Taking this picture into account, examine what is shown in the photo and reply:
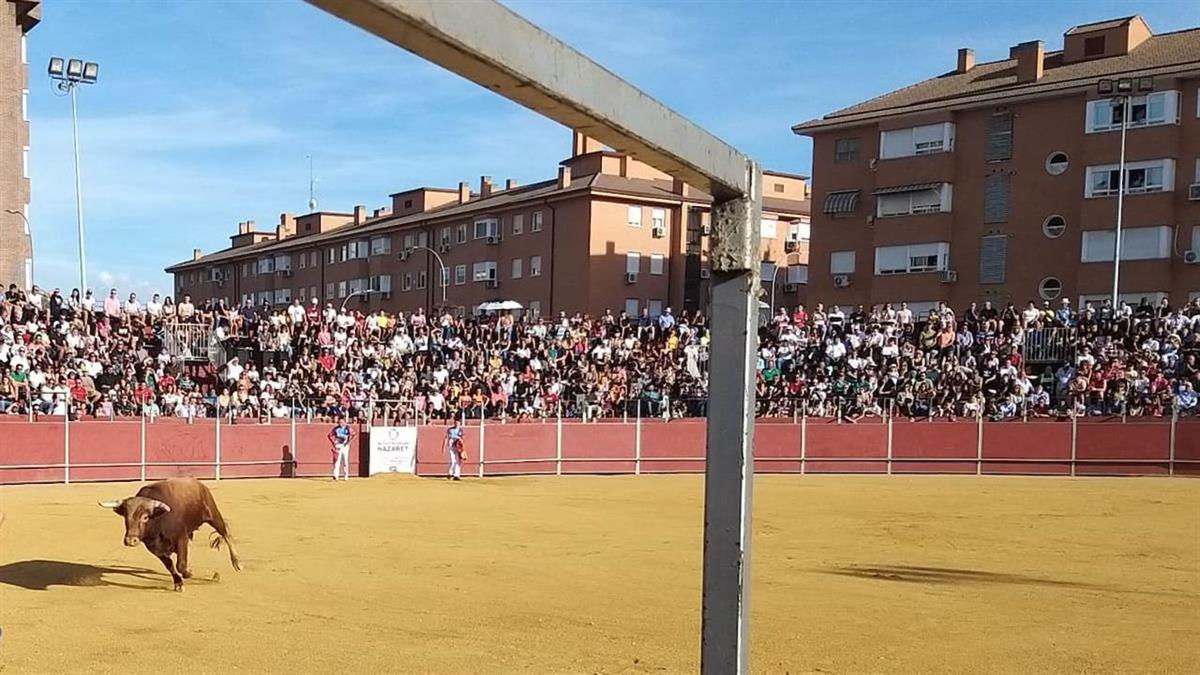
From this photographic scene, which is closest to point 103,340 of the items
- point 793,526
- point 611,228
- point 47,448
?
point 47,448

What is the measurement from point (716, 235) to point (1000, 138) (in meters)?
41.0

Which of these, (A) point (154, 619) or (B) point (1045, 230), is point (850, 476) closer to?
(B) point (1045, 230)

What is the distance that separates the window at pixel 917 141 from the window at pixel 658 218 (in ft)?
38.1

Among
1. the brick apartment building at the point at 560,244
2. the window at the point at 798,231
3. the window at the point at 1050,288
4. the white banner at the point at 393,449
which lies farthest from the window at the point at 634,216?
the white banner at the point at 393,449

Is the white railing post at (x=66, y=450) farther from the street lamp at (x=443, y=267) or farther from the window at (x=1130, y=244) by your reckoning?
the window at (x=1130, y=244)

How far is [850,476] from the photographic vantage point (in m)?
28.9

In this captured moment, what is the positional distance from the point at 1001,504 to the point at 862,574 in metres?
9.82

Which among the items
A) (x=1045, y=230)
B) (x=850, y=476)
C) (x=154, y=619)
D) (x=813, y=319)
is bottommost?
(x=850, y=476)

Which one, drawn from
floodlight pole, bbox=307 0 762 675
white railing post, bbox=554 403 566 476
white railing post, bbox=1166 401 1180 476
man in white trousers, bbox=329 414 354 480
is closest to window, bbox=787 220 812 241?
white railing post, bbox=1166 401 1180 476

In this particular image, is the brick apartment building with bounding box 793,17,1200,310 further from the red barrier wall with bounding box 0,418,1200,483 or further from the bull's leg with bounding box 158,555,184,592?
the bull's leg with bounding box 158,555,184,592

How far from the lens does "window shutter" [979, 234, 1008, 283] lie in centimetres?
4081

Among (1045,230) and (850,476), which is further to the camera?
(1045,230)

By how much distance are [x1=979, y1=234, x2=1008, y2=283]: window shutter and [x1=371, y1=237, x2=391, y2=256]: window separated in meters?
34.5

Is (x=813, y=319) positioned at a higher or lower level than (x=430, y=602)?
higher
